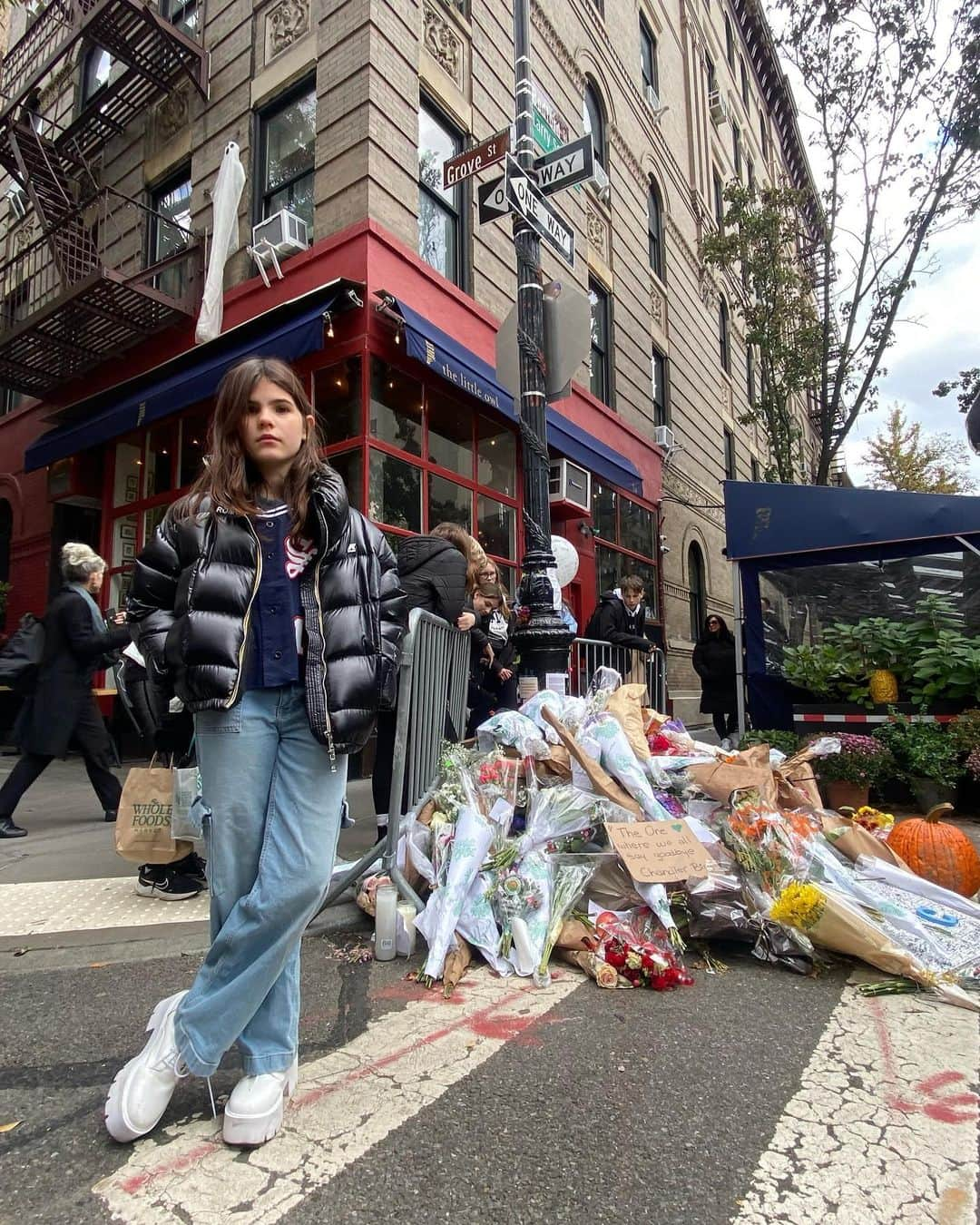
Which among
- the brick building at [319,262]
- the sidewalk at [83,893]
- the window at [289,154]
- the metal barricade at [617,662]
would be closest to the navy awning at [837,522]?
the metal barricade at [617,662]

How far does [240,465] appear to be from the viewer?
197 cm

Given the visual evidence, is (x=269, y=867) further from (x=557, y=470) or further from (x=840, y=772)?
(x=557, y=470)

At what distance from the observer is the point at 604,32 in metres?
14.4

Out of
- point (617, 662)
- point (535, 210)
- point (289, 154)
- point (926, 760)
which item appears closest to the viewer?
point (535, 210)

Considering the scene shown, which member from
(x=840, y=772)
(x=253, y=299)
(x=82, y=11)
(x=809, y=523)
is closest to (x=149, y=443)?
(x=253, y=299)

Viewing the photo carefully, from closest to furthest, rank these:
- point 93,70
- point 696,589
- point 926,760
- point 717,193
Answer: point 926,760, point 93,70, point 696,589, point 717,193

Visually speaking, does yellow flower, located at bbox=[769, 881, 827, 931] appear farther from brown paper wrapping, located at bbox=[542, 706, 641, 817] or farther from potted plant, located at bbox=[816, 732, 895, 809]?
potted plant, located at bbox=[816, 732, 895, 809]

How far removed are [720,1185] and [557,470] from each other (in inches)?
400

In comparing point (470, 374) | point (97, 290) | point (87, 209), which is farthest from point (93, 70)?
point (470, 374)

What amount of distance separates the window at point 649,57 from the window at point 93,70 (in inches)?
442

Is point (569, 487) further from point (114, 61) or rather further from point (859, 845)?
point (114, 61)

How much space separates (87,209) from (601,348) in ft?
28.7

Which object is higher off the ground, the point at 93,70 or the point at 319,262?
the point at 93,70

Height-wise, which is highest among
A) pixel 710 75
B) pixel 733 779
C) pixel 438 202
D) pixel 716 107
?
pixel 710 75
